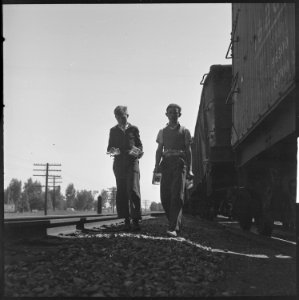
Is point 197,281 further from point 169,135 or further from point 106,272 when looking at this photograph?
point 169,135

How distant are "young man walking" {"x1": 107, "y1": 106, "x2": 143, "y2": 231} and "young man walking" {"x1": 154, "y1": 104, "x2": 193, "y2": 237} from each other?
0.30 m

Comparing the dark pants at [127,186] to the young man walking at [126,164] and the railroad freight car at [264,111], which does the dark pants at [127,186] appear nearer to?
the young man walking at [126,164]

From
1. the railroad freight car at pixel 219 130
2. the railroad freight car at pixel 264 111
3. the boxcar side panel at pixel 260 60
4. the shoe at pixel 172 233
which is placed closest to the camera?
the boxcar side panel at pixel 260 60

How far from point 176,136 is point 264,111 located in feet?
4.14

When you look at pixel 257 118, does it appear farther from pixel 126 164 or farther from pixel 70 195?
pixel 70 195

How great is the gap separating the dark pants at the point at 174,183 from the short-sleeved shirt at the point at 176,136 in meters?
0.16

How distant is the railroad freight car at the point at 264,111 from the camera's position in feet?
15.5

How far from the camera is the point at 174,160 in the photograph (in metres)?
5.44

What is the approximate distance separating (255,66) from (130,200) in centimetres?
278

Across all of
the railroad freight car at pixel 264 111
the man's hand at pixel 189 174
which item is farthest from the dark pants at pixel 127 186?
the railroad freight car at pixel 264 111

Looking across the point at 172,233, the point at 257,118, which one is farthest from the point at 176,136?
the point at 257,118

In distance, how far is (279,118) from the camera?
17.2 ft

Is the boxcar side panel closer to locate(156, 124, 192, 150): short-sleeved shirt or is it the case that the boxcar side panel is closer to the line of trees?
locate(156, 124, 192, 150): short-sleeved shirt

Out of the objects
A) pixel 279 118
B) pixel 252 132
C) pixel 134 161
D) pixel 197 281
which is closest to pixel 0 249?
pixel 197 281
